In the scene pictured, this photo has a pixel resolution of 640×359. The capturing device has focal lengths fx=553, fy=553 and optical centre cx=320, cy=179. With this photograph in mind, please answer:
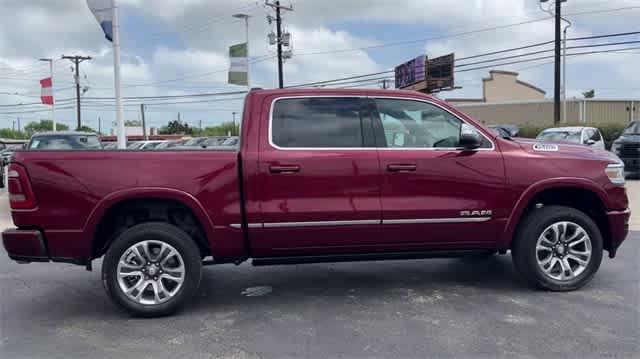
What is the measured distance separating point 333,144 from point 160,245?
1.72 meters

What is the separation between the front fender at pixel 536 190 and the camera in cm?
504

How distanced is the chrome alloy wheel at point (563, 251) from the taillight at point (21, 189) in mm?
4495

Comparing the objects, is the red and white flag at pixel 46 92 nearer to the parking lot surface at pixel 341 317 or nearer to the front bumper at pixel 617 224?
the parking lot surface at pixel 341 317

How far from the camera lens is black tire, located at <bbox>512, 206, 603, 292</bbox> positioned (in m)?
5.12

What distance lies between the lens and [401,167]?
4.84m

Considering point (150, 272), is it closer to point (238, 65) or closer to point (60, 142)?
point (60, 142)

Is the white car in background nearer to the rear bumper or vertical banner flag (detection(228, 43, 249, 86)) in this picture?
vertical banner flag (detection(228, 43, 249, 86))

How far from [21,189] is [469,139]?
12.4 feet

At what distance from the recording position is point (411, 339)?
4.11 m

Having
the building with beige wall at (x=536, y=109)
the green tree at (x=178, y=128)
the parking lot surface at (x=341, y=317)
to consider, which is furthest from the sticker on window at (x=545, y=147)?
the green tree at (x=178, y=128)

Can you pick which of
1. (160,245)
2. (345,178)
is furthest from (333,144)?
(160,245)

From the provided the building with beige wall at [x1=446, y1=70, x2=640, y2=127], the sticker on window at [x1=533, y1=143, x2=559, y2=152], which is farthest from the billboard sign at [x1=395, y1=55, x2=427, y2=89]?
the sticker on window at [x1=533, y1=143, x2=559, y2=152]

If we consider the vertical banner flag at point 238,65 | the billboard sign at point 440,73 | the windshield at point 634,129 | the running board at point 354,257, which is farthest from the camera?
the billboard sign at point 440,73

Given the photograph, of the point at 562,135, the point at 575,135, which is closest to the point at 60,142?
the point at 562,135
